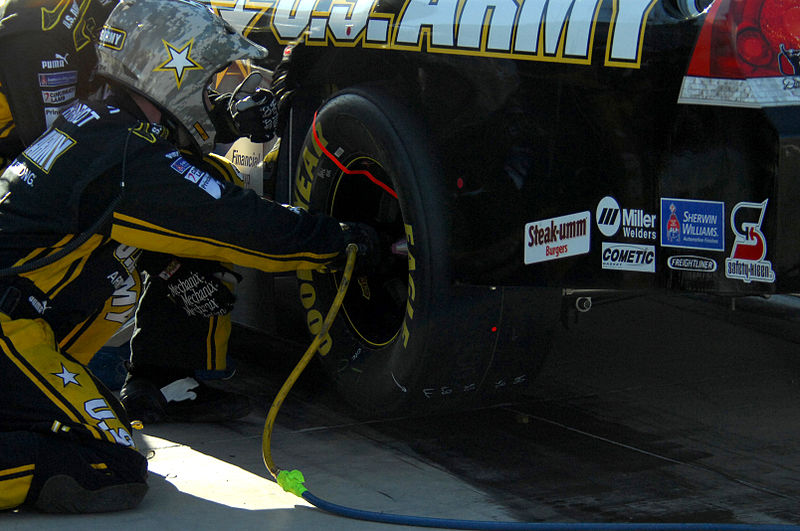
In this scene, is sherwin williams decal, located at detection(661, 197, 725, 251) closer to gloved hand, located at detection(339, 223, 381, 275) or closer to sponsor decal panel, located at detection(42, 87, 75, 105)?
gloved hand, located at detection(339, 223, 381, 275)

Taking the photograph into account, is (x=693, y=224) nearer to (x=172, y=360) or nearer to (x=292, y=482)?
(x=292, y=482)

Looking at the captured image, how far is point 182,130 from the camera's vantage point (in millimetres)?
3447

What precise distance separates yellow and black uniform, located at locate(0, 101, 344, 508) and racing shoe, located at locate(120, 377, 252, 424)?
508mm

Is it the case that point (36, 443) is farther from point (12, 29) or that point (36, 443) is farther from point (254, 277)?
point (12, 29)

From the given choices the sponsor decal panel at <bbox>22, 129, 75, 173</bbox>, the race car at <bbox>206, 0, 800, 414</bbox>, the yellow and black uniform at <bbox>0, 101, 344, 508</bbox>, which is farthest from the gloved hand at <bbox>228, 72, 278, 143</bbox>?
the sponsor decal panel at <bbox>22, 129, 75, 173</bbox>

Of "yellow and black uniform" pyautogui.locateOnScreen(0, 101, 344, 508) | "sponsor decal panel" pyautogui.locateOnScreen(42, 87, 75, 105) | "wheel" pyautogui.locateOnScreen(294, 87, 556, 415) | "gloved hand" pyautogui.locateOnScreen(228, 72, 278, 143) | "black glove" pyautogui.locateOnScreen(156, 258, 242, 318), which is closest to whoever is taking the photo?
"yellow and black uniform" pyautogui.locateOnScreen(0, 101, 344, 508)

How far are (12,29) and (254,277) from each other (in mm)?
1189

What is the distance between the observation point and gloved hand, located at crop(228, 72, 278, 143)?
355cm

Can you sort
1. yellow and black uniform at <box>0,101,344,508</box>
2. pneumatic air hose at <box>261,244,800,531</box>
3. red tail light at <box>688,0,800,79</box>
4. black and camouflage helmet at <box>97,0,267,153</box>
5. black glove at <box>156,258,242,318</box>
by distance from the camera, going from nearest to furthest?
red tail light at <box>688,0,800,79</box>, pneumatic air hose at <box>261,244,800,531</box>, yellow and black uniform at <box>0,101,344,508</box>, black and camouflage helmet at <box>97,0,267,153</box>, black glove at <box>156,258,242,318</box>

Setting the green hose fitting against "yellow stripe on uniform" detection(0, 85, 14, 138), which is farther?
"yellow stripe on uniform" detection(0, 85, 14, 138)

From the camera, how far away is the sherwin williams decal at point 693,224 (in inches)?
103

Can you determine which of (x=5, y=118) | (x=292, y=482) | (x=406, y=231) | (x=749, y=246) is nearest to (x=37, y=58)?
(x=5, y=118)

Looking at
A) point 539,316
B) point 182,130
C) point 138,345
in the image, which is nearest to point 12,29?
point 182,130

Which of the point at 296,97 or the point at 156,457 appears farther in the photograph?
the point at 296,97
